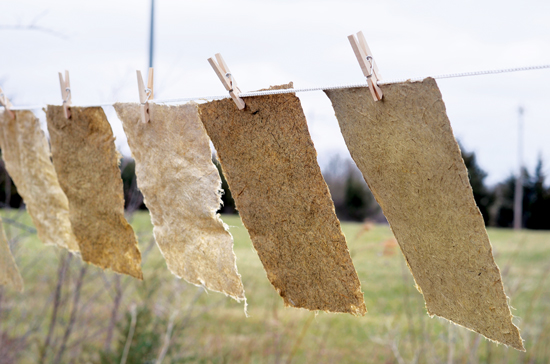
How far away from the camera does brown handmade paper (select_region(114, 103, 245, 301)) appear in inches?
30.2

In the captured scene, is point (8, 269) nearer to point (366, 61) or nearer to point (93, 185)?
point (93, 185)

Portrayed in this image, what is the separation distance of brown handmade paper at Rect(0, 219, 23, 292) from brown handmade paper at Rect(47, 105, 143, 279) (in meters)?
0.21

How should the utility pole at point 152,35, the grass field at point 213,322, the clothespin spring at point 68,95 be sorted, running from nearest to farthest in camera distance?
the clothespin spring at point 68,95 < the utility pole at point 152,35 < the grass field at point 213,322

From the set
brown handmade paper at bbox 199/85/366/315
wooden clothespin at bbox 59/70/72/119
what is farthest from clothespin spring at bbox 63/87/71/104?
brown handmade paper at bbox 199/85/366/315

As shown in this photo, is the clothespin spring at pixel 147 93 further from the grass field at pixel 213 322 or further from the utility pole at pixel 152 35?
the utility pole at pixel 152 35

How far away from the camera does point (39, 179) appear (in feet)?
3.51

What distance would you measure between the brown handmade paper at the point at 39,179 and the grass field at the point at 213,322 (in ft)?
1.38

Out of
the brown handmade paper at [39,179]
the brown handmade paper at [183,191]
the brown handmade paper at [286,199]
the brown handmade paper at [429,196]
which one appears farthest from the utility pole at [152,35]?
the brown handmade paper at [429,196]

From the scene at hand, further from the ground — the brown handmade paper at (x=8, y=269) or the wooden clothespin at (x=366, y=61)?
the wooden clothespin at (x=366, y=61)

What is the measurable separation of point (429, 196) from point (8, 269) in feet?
3.02

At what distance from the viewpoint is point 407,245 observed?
623 millimetres

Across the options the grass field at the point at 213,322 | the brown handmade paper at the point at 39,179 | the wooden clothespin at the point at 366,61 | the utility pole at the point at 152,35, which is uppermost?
the utility pole at the point at 152,35

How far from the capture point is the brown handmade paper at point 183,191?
30.2 inches

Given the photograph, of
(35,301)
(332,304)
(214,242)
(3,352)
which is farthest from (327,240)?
(35,301)
